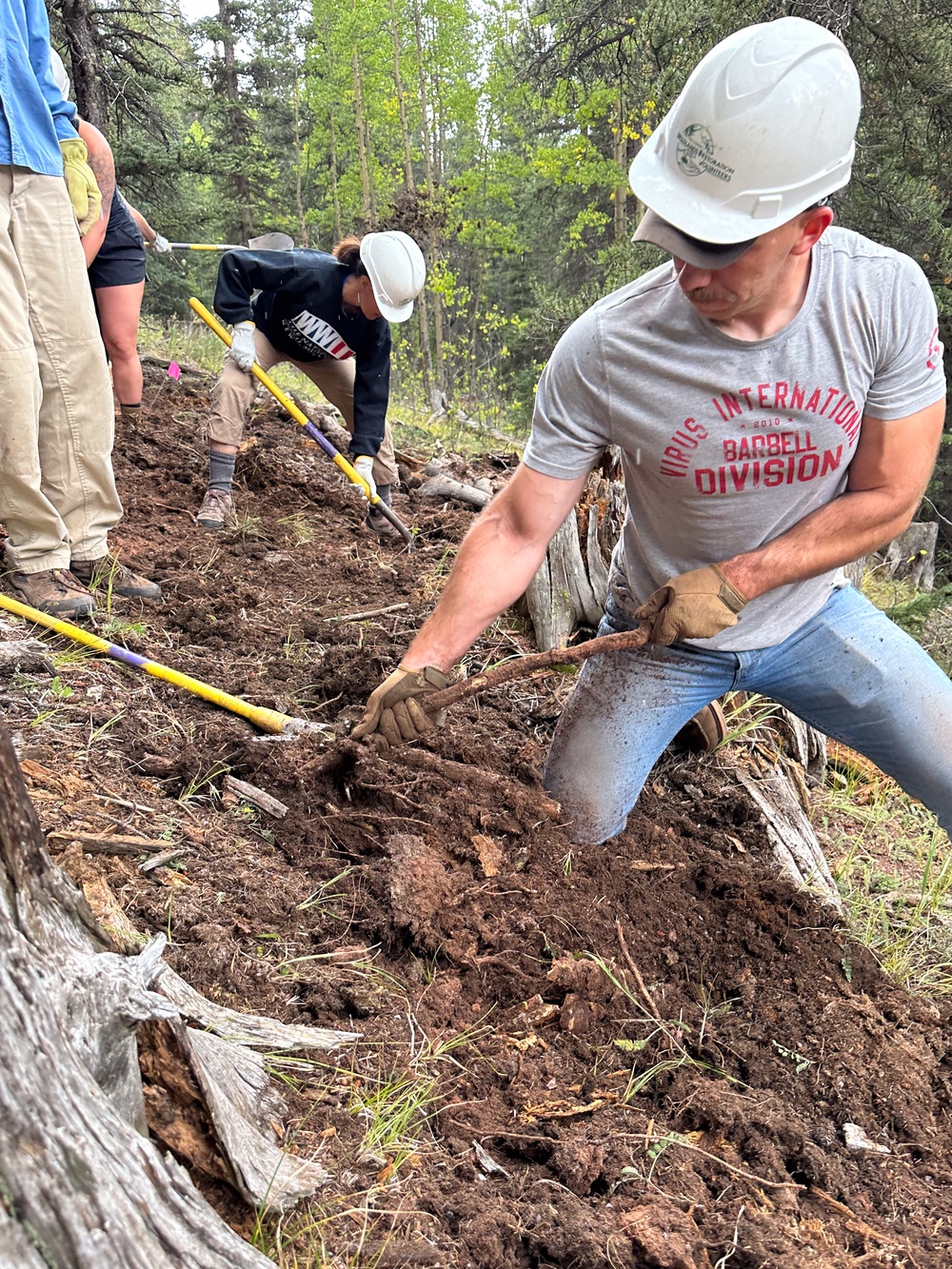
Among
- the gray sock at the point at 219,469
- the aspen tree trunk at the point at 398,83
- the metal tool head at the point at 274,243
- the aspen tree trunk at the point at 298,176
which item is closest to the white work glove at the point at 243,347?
the gray sock at the point at 219,469

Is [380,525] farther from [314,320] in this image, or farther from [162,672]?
[162,672]

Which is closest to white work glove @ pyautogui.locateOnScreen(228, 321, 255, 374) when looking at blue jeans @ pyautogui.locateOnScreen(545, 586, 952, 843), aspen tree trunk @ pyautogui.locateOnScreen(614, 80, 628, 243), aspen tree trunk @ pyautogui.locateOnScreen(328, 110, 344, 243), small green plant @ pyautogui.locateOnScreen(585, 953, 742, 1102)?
blue jeans @ pyautogui.locateOnScreen(545, 586, 952, 843)

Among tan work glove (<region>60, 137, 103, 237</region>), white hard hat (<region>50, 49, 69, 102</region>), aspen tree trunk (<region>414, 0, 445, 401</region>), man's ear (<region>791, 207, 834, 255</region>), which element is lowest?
aspen tree trunk (<region>414, 0, 445, 401</region>)

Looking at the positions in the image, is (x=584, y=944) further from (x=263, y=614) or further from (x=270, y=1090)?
(x=263, y=614)

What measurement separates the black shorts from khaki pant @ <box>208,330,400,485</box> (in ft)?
2.28

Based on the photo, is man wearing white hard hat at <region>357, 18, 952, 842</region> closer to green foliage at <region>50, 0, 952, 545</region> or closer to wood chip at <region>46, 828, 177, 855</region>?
wood chip at <region>46, 828, 177, 855</region>

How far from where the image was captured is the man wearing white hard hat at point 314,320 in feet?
16.6

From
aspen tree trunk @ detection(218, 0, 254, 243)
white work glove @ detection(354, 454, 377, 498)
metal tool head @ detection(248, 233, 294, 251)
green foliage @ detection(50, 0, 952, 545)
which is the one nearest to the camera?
white work glove @ detection(354, 454, 377, 498)

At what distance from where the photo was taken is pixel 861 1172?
182 cm

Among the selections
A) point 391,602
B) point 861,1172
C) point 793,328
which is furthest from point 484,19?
point 861,1172

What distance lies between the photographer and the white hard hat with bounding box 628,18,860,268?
200cm

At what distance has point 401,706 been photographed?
2.49 m

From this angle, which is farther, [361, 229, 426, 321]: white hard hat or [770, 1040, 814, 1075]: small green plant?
[361, 229, 426, 321]: white hard hat

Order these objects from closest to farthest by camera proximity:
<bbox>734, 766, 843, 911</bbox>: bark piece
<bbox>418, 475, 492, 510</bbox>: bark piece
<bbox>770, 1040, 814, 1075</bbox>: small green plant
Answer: <bbox>770, 1040, 814, 1075</bbox>: small green plant
<bbox>734, 766, 843, 911</bbox>: bark piece
<bbox>418, 475, 492, 510</bbox>: bark piece
